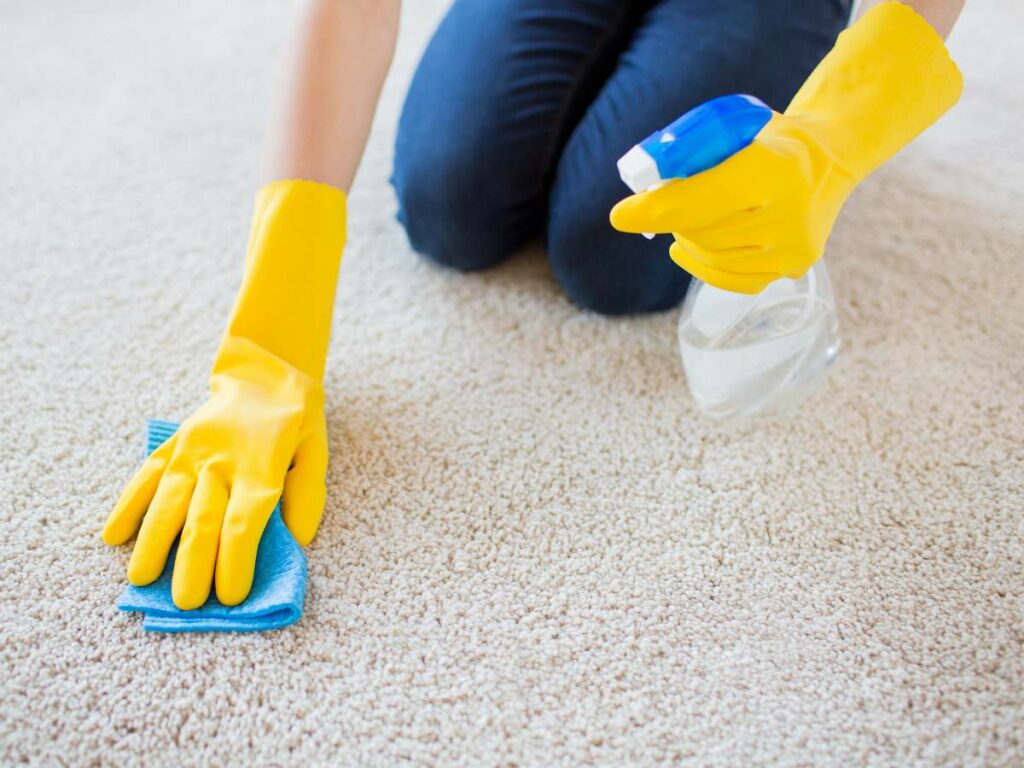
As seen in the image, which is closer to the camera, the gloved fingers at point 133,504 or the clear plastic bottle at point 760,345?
the gloved fingers at point 133,504

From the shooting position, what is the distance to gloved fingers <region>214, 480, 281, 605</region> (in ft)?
2.08

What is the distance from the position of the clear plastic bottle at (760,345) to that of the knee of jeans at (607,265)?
0.19 feet

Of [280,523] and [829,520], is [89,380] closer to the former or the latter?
[280,523]

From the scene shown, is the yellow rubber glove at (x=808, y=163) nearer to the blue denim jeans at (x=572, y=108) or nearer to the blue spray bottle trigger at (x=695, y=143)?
the blue spray bottle trigger at (x=695, y=143)

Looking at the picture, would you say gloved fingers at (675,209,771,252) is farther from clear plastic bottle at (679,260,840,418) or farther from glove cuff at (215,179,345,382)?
glove cuff at (215,179,345,382)

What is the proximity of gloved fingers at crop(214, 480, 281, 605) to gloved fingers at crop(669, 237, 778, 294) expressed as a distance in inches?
15.0

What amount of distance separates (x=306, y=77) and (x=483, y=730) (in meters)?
0.60

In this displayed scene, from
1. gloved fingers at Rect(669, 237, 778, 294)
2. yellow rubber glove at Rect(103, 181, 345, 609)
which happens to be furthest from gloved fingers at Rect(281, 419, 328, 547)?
gloved fingers at Rect(669, 237, 778, 294)

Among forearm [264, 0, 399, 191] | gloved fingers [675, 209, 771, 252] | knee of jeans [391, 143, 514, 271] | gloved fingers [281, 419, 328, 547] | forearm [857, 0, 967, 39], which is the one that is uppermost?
forearm [857, 0, 967, 39]

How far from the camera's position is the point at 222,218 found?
3.41ft

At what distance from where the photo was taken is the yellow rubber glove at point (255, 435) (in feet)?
2.13

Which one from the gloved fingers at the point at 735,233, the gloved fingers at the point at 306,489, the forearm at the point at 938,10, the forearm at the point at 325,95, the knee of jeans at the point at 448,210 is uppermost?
the forearm at the point at 938,10

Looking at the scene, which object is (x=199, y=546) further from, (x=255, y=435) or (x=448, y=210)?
(x=448, y=210)

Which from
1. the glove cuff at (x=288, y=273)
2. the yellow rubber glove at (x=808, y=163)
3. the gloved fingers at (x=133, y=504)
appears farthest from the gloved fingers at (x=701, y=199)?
the gloved fingers at (x=133, y=504)
